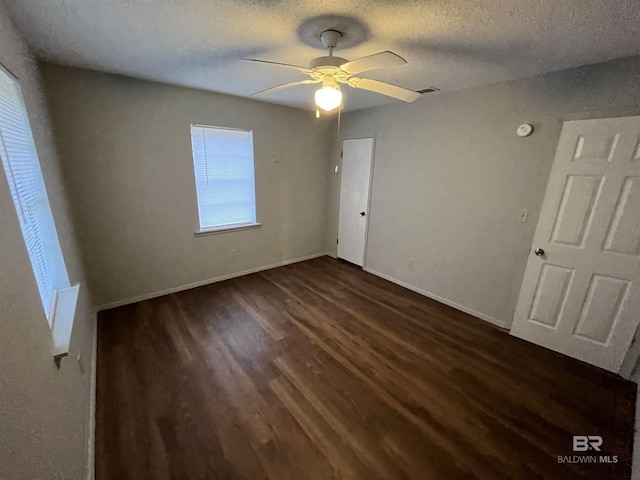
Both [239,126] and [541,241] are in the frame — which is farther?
[239,126]

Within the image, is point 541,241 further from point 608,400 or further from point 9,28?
point 9,28

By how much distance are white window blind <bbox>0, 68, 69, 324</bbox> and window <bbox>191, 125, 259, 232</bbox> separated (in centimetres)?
157

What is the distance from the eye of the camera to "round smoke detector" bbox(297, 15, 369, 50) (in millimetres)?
1457

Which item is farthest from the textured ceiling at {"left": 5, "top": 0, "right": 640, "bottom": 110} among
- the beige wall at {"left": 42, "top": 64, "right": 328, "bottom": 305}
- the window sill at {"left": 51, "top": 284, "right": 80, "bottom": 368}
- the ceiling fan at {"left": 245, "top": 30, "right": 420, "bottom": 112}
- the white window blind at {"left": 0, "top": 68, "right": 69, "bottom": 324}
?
the window sill at {"left": 51, "top": 284, "right": 80, "bottom": 368}

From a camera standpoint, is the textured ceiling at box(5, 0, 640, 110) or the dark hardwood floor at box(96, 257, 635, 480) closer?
the textured ceiling at box(5, 0, 640, 110)

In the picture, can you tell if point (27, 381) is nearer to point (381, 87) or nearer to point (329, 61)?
point (329, 61)

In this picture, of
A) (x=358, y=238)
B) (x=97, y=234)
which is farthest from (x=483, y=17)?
(x=97, y=234)

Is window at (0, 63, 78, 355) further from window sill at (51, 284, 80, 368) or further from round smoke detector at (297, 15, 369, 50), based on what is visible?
round smoke detector at (297, 15, 369, 50)

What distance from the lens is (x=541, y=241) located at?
7.87 ft

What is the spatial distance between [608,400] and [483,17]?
2737 millimetres

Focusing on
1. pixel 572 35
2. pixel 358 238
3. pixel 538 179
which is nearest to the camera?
pixel 572 35

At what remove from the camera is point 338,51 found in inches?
73.3

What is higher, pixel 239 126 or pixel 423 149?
pixel 239 126

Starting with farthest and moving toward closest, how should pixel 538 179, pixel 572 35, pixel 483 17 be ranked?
1. pixel 538 179
2. pixel 572 35
3. pixel 483 17
